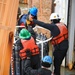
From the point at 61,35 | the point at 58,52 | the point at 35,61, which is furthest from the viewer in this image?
the point at 58,52

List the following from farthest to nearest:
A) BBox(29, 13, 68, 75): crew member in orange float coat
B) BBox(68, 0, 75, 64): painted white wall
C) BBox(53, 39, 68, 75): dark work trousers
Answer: BBox(68, 0, 75, 64): painted white wall < BBox(53, 39, 68, 75): dark work trousers < BBox(29, 13, 68, 75): crew member in orange float coat

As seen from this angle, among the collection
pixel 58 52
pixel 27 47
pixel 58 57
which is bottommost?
pixel 58 57

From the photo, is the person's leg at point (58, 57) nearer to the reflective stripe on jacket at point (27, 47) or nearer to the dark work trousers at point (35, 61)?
the dark work trousers at point (35, 61)

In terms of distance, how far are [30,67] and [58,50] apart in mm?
1453

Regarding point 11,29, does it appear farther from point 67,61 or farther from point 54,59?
point 67,61

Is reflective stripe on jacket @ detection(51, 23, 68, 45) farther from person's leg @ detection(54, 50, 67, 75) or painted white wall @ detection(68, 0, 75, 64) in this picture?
painted white wall @ detection(68, 0, 75, 64)

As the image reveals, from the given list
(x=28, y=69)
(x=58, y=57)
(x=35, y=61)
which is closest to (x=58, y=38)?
(x=58, y=57)

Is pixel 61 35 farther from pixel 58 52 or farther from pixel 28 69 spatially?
pixel 28 69

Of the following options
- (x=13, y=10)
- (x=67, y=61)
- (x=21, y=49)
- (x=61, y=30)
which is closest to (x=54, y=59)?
(x=61, y=30)

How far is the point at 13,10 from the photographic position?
8.27ft

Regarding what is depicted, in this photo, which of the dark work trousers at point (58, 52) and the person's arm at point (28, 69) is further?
the dark work trousers at point (58, 52)

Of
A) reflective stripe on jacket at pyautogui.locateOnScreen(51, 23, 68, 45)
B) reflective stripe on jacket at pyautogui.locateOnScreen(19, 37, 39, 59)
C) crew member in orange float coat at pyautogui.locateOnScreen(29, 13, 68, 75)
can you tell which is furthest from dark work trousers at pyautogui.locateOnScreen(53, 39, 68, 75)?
reflective stripe on jacket at pyautogui.locateOnScreen(19, 37, 39, 59)

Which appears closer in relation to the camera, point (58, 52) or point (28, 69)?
point (28, 69)

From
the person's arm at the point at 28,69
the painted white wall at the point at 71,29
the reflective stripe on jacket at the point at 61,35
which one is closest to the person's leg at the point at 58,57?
the reflective stripe on jacket at the point at 61,35
